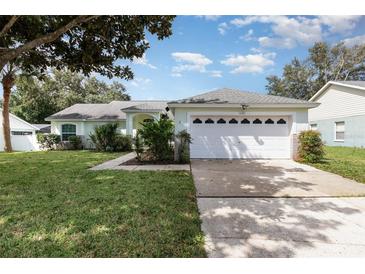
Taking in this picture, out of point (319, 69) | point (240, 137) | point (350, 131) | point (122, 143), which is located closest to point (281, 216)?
point (240, 137)

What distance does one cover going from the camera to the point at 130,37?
25.9 feet

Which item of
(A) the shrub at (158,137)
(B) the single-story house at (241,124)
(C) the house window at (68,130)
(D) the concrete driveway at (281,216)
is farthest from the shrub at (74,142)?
(D) the concrete driveway at (281,216)

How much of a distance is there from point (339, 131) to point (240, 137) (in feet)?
37.8

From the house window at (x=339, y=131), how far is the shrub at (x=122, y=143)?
53.3ft

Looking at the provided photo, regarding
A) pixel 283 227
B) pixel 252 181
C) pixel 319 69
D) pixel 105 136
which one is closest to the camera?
pixel 283 227

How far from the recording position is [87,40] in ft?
26.5

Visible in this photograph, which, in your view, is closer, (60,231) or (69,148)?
(60,231)

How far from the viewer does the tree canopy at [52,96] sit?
31.3 metres

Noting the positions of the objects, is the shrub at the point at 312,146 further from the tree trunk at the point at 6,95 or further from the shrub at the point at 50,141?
the tree trunk at the point at 6,95

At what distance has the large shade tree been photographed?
7.06 metres

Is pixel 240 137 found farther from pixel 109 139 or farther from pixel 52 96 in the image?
pixel 52 96
